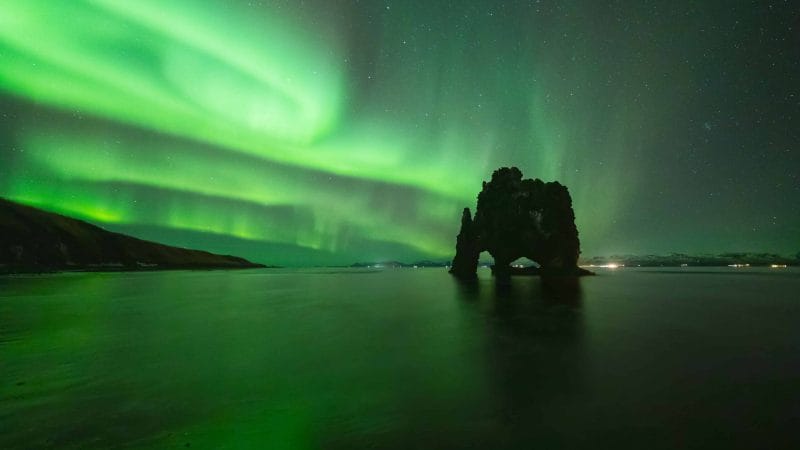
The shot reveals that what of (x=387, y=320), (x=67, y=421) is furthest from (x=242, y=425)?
(x=387, y=320)

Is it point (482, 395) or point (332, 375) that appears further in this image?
point (332, 375)

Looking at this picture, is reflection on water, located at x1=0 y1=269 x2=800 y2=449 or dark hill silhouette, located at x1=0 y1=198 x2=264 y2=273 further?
dark hill silhouette, located at x1=0 y1=198 x2=264 y2=273

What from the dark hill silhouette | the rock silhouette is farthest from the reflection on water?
the dark hill silhouette

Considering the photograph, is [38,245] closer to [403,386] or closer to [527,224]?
[527,224]

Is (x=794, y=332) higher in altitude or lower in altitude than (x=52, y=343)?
higher

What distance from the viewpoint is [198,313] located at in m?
31.4

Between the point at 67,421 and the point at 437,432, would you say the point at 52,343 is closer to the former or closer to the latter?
the point at 67,421

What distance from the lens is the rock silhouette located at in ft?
352

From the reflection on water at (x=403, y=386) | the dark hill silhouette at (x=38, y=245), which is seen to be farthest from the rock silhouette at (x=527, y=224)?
the dark hill silhouette at (x=38, y=245)

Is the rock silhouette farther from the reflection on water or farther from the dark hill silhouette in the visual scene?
the dark hill silhouette

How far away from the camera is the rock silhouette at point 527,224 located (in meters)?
107

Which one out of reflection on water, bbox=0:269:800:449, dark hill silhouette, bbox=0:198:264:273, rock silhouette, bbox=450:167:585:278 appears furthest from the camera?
dark hill silhouette, bbox=0:198:264:273

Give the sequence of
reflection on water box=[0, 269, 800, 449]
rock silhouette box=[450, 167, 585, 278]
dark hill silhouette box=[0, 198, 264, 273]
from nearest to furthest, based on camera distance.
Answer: reflection on water box=[0, 269, 800, 449], rock silhouette box=[450, 167, 585, 278], dark hill silhouette box=[0, 198, 264, 273]

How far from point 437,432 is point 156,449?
17.8 ft
